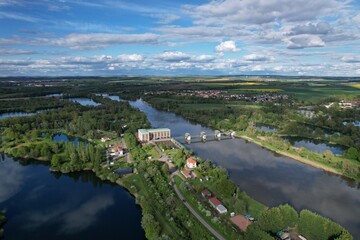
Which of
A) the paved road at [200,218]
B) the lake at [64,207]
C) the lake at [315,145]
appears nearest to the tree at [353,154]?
the lake at [315,145]

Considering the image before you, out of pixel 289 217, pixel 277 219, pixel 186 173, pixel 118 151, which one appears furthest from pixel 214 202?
pixel 118 151

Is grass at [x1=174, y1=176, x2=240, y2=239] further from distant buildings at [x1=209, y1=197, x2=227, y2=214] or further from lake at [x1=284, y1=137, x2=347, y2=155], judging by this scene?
lake at [x1=284, y1=137, x2=347, y2=155]

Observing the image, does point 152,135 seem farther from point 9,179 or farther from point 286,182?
point 286,182

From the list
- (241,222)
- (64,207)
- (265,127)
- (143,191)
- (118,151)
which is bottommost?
(265,127)

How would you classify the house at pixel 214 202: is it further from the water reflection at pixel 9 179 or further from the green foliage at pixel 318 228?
the water reflection at pixel 9 179

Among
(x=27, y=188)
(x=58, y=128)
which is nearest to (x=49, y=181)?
(x=27, y=188)

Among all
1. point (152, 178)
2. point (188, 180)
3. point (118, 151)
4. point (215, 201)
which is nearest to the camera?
point (215, 201)

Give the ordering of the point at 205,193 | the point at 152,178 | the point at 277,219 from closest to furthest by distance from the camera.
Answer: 1. the point at 277,219
2. the point at 205,193
3. the point at 152,178
